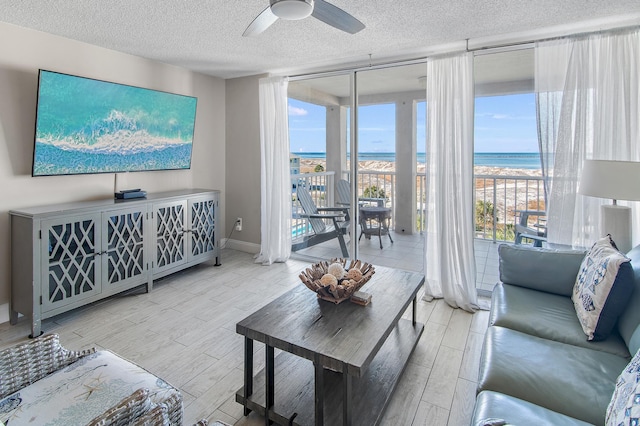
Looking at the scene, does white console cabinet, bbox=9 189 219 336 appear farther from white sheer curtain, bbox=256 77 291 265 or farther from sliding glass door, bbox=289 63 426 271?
sliding glass door, bbox=289 63 426 271

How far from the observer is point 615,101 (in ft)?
8.21

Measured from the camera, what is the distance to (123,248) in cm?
307

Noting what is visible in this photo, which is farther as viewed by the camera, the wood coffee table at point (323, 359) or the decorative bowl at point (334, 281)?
the decorative bowl at point (334, 281)

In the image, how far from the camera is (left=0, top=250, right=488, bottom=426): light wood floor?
1828mm

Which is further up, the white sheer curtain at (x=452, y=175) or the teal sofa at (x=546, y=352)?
the white sheer curtain at (x=452, y=175)

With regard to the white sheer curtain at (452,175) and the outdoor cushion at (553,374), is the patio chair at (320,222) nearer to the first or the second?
the white sheer curtain at (452,175)

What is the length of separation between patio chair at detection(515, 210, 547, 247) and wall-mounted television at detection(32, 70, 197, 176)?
141 inches

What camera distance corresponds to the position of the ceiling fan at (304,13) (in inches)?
67.1

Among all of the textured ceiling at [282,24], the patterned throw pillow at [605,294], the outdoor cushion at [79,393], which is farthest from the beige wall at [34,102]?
the patterned throw pillow at [605,294]

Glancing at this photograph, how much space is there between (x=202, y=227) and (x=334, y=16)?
268 cm

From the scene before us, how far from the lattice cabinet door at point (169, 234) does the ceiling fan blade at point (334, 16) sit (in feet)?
7.65

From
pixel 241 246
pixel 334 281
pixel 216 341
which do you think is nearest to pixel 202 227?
pixel 241 246

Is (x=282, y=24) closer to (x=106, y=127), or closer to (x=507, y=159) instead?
(x=106, y=127)

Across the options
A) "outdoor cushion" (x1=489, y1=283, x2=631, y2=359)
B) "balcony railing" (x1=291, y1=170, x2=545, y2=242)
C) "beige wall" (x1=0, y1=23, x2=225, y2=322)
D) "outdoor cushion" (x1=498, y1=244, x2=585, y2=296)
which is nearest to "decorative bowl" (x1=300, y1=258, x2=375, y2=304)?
"outdoor cushion" (x1=489, y1=283, x2=631, y2=359)
